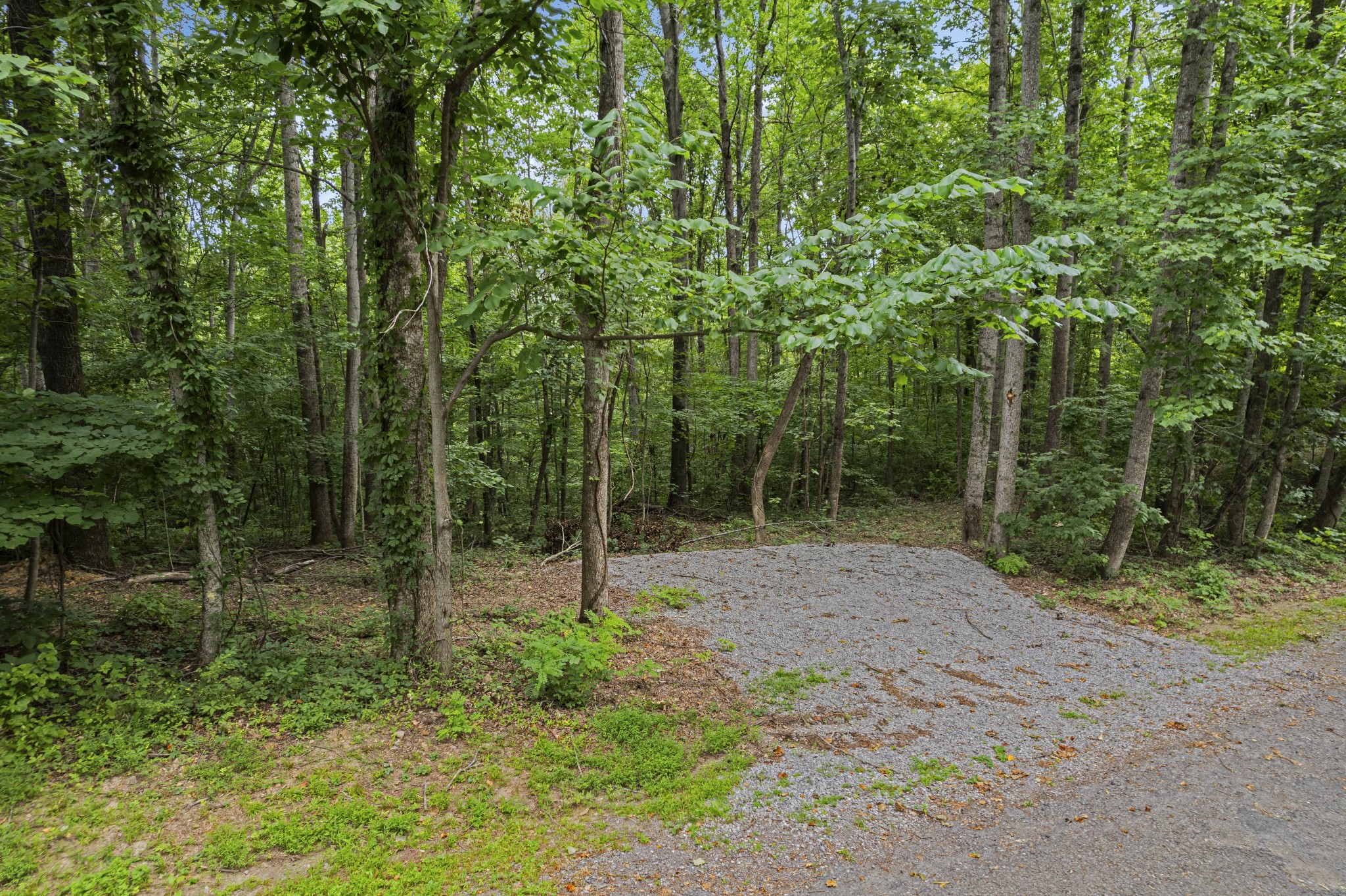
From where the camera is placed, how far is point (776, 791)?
148 inches

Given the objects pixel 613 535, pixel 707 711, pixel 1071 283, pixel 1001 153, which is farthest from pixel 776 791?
pixel 1071 283

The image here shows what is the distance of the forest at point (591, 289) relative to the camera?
3672 mm

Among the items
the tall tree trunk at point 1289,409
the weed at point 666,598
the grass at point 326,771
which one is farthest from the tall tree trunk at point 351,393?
the tall tree trunk at point 1289,409

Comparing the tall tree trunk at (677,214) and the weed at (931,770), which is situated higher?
the tall tree trunk at (677,214)

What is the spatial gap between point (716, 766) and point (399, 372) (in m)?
3.68

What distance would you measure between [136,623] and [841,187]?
14.1 meters

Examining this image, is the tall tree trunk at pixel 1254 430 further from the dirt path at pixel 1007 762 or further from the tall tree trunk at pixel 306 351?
the tall tree trunk at pixel 306 351

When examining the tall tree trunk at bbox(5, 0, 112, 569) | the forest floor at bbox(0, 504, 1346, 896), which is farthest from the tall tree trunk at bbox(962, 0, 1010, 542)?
the tall tree trunk at bbox(5, 0, 112, 569)

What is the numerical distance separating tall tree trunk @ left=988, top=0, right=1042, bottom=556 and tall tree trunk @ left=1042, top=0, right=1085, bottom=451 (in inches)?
24.2

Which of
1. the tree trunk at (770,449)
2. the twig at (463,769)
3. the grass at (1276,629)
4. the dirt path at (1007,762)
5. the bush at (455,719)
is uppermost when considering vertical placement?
the tree trunk at (770,449)

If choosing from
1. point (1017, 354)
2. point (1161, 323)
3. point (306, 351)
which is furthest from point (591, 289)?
point (1161, 323)

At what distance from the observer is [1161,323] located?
330 inches

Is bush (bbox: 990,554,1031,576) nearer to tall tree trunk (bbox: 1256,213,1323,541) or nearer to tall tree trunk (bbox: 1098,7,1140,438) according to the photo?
tall tree trunk (bbox: 1098,7,1140,438)

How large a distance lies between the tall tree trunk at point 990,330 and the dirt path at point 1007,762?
283 cm
